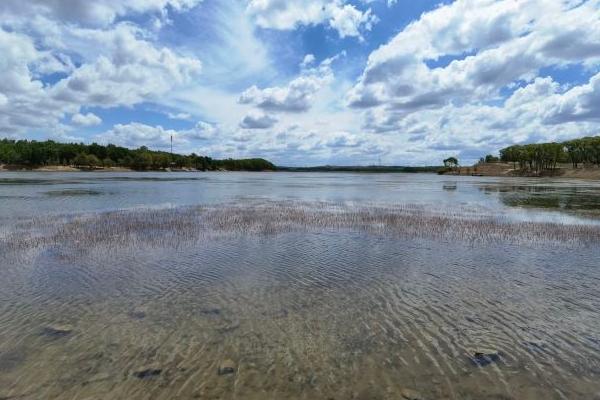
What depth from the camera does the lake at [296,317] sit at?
7980 millimetres

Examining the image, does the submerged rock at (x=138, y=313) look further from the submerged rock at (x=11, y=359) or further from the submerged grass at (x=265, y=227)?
the submerged grass at (x=265, y=227)

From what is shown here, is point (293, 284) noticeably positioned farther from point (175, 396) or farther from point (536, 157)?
point (536, 157)

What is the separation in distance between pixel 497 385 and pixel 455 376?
81 centimetres

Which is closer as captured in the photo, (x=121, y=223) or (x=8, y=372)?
(x=8, y=372)

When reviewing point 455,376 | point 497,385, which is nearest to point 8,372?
point 455,376

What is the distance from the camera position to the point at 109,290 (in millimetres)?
13461

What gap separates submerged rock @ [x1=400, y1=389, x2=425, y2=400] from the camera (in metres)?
7.54

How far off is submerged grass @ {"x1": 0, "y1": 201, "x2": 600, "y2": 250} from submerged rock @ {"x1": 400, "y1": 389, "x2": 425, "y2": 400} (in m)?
16.8

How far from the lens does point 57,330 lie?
1020cm

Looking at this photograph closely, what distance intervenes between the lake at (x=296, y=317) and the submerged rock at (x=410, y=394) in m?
0.04

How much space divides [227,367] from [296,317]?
10.6 ft

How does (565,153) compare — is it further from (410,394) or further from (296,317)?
(410,394)

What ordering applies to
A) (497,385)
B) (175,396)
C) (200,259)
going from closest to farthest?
Result: (175,396), (497,385), (200,259)

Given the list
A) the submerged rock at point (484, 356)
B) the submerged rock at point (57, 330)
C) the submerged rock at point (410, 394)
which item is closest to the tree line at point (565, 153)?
the submerged rock at point (484, 356)
